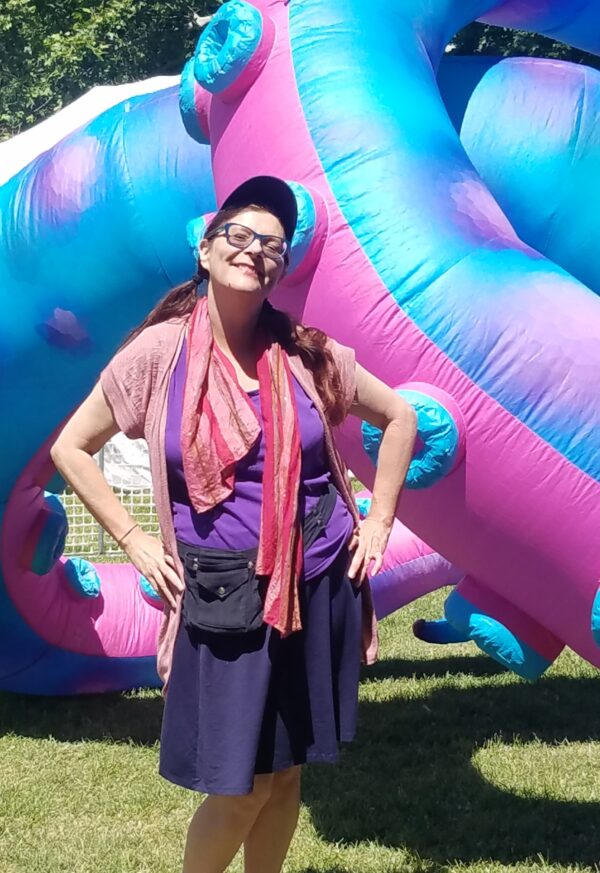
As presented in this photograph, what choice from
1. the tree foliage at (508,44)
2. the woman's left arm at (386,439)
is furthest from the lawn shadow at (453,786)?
the tree foliage at (508,44)

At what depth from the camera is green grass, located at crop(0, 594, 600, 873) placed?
327 cm

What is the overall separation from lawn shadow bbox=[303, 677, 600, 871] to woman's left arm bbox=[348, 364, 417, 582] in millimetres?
1262

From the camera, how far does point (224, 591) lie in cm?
229

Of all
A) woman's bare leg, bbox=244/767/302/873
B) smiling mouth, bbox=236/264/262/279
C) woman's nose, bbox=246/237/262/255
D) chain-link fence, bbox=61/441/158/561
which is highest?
woman's nose, bbox=246/237/262/255

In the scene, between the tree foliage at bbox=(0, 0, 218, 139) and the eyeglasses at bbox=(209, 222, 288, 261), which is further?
the tree foliage at bbox=(0, 0, 218, 139)

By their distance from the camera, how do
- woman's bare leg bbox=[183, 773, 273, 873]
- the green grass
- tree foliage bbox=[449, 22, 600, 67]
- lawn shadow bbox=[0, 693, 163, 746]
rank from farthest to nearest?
tree foliage bbox=[449, 22, 600, 67] → lawn shadow bbox=[0, 693, 163, 746] → the green grass → woman's bare leg bbox=[183, 773, 273, 873]

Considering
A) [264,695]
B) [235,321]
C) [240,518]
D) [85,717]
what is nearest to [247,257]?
[235,321]

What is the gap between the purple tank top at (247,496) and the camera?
229cm

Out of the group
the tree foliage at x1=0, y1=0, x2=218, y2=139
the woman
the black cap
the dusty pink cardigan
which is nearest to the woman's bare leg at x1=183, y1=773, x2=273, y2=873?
the woman

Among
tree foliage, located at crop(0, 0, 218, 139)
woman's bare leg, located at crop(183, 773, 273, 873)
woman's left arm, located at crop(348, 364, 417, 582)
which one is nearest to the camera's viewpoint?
woman's bare leg, located at crop(183, 773, 273, 873)

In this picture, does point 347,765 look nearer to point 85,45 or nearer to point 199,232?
point 199,232

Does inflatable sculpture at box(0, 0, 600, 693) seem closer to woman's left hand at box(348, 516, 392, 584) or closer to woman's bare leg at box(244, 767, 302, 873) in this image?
woman's left hand at box(348, 516, 392, 584)

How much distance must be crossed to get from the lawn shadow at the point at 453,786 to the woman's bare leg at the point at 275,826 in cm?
82

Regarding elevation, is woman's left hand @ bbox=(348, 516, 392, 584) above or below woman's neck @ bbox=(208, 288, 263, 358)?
below
